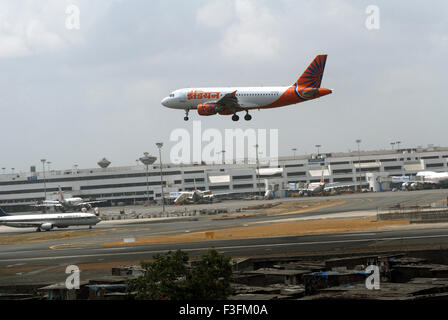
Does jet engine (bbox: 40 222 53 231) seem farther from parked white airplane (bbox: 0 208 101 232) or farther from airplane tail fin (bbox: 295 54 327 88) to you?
airplane tail fin (bbox: 295 54 327 88)

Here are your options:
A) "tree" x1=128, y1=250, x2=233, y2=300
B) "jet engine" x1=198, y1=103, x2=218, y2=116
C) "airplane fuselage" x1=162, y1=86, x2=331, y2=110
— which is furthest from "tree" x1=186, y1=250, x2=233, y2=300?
"jet engine" x1=198, y1=103, x2=218, y2=116

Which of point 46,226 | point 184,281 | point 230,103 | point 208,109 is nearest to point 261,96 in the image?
point 230,103

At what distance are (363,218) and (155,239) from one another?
124ft

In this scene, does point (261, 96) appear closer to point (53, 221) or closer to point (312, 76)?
point (312, 76)

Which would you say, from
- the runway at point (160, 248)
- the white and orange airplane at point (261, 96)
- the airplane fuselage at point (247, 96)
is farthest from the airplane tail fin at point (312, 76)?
the runway at point (160, 248)

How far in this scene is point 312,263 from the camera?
5453 centimetres

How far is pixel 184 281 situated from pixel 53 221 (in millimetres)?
113604

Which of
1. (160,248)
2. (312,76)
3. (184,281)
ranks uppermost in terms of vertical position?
(312,76)

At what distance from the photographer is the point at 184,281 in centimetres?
3128

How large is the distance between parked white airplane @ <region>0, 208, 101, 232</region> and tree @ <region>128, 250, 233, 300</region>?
108018 mm

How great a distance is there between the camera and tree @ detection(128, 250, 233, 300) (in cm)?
3005

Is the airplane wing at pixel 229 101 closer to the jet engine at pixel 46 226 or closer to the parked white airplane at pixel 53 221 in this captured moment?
the parked white airplane at pixel 53 221
